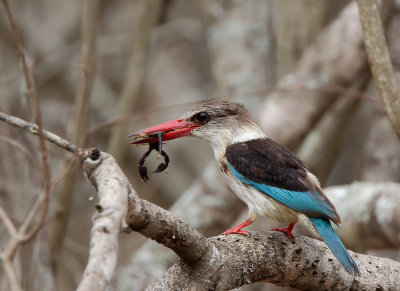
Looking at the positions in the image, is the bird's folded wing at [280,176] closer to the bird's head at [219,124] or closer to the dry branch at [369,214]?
the bird's head at [219,124]


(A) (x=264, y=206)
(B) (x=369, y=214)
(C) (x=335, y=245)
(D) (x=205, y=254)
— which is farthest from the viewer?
(B) (x=369, y=214)

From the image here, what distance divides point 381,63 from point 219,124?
32.9 inches

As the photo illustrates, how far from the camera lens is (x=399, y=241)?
3533 mm

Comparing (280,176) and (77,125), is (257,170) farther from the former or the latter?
(77,125)

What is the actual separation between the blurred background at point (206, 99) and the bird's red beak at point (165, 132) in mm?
252

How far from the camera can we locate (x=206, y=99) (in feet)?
13.4

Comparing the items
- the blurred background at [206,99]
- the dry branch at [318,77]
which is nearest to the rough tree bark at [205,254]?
the blurred background at [206,99]

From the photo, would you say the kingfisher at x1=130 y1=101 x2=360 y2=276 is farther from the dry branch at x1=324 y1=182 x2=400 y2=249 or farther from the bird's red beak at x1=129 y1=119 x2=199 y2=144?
the dry branch at x1=324 y1=182 x2=400 y2=249

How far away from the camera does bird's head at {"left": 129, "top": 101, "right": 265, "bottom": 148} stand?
3.04 metres

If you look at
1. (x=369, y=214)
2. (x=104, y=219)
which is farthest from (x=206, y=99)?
(x=104, y=219)

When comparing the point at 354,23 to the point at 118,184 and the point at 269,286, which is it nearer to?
the point at 269,286

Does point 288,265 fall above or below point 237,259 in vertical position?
below

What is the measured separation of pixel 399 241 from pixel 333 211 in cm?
118

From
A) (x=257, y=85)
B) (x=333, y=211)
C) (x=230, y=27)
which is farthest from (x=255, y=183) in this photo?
(x=230, y=27)
